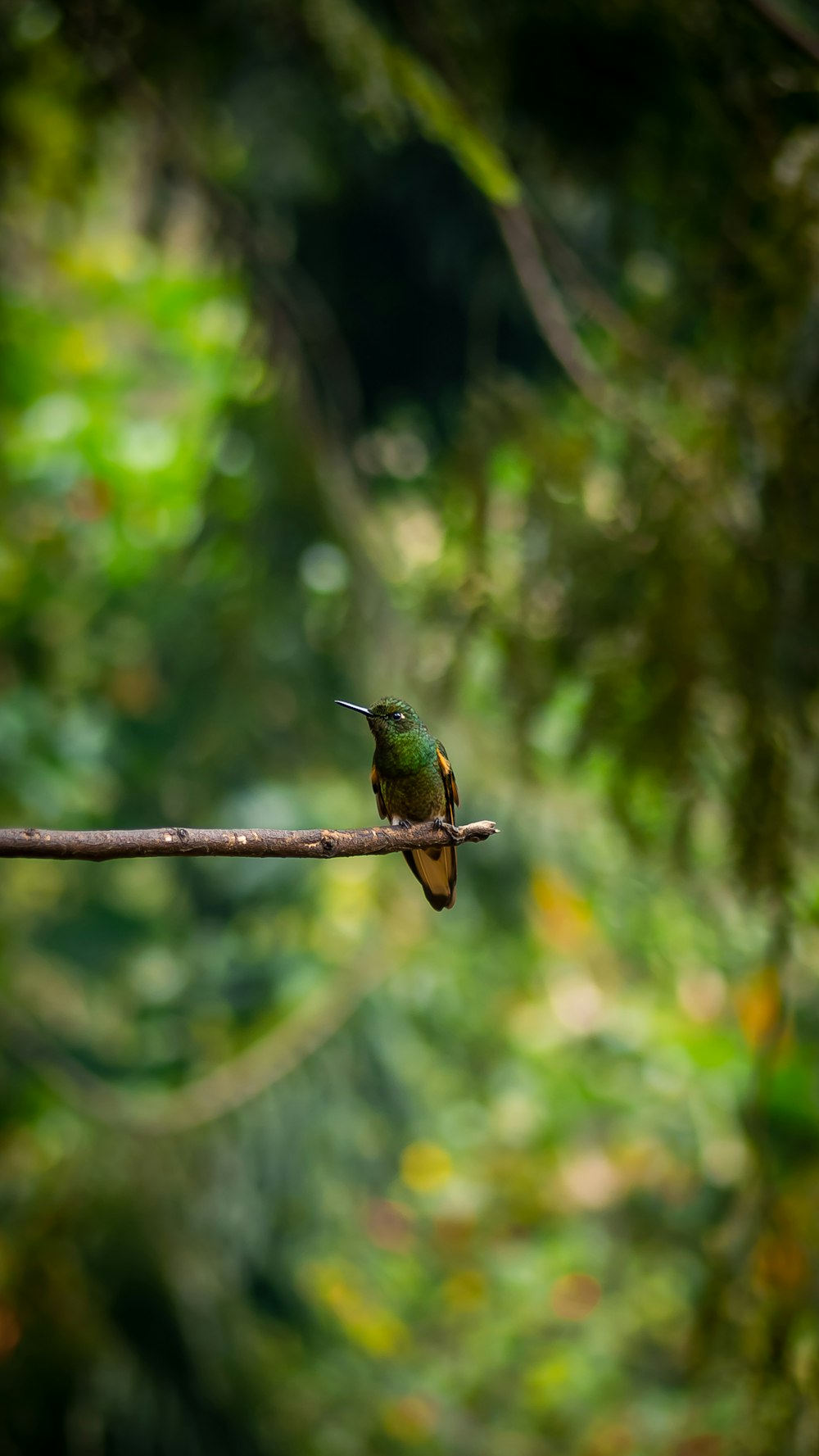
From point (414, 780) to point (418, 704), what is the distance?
1867 mm

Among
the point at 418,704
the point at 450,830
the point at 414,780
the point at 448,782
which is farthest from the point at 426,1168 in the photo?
the point at 450,830

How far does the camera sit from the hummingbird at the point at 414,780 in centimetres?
128

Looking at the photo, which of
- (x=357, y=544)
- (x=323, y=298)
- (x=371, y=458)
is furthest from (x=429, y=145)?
(x=357, y=544)

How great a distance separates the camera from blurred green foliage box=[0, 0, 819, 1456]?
246 cm

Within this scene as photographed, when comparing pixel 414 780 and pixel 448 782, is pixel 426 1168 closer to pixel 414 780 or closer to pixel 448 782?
pixel 448 782

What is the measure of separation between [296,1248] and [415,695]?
2.63m

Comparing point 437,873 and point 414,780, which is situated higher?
point 414,780

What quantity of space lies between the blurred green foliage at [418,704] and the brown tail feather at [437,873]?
1133mm

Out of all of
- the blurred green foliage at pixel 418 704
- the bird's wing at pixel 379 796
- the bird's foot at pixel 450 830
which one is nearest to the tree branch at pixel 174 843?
the bird's foot at pixel 450 830

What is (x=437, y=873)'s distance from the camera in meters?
1.28

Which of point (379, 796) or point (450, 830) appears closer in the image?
Result: point (450, 830)

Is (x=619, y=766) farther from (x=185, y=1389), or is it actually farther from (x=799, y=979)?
(x=185, y=1389)

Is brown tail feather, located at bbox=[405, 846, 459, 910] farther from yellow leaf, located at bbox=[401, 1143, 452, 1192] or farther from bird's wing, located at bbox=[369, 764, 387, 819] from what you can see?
yellow leaf, located at bbox=[401, 1143, 452, 1192]

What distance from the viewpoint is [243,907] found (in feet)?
16.4
